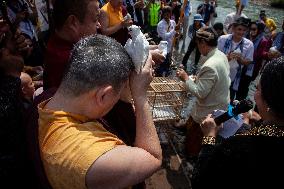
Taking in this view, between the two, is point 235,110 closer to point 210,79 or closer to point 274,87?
point 274,87

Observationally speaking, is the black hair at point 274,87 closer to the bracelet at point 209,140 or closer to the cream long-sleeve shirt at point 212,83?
the bracelet at point 209,140

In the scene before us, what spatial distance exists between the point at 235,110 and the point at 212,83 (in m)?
1.61

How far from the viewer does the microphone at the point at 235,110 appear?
233 cm

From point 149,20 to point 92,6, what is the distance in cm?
817

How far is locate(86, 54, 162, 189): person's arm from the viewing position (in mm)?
1266

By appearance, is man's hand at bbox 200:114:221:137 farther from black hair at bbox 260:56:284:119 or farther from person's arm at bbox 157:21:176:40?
person's arm at bbox 157:21:176:40

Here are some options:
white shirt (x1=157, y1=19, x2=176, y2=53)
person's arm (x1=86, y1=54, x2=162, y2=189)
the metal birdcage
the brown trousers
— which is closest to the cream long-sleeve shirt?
the metal birdcage

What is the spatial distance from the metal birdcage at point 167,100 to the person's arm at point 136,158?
8.14 feet

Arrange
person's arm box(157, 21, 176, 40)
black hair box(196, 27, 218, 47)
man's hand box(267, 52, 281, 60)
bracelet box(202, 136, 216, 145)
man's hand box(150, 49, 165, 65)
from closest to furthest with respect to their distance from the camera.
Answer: man's hand box(150, 49, 165, 65) → bracelet box(202, 136, 216, 145) → black hair box(196, 27, 218, 47) → man's hand box(267, 52, 281, 60) → person's arm box(157, 21, 176, 40)

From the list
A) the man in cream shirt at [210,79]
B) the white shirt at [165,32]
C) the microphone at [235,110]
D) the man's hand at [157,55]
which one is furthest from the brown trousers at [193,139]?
the white shirt at [165,32]

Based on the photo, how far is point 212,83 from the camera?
13.0 ft

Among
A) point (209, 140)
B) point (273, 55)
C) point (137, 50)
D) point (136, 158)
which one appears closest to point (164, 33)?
point (273, 55)

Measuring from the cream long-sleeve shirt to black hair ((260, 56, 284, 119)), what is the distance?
7.02 ft

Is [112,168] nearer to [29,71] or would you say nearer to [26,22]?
[29,71]
